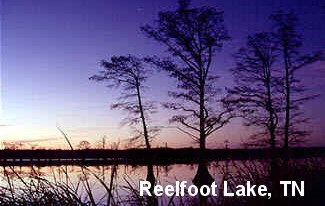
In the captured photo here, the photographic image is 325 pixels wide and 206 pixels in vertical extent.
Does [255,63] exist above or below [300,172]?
above

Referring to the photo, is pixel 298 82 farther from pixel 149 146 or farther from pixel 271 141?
pixel 149 146

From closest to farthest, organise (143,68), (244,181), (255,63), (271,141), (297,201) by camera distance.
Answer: (244,181) < (297,201) < (271,141) < (255,63) < (143,68)

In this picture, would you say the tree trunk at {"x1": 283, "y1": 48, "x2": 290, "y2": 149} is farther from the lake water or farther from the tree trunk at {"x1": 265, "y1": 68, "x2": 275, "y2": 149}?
the lake water

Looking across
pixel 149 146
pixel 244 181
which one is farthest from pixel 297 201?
pixel 149 146

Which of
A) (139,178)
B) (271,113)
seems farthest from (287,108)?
(139,178)

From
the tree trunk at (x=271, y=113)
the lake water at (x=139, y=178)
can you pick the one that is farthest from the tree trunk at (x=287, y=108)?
the lake water at (x=139, y=178)

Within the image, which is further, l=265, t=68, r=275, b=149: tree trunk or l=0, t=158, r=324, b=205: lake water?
l=265, t=68, r=275, b=149: tree trunk

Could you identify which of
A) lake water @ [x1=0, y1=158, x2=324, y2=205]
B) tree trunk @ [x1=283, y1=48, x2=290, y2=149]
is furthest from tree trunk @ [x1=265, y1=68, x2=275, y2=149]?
lake water @ [x1=0, y1=158, x2=324, y2=205]

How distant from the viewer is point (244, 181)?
22.5 ft

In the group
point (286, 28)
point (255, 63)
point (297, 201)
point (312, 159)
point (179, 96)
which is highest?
point (286, 28)

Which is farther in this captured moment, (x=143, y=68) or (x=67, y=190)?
(x=143, y=68)

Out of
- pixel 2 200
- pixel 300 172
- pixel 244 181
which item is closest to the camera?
pixel 2 200

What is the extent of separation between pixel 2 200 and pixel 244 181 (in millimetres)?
3616

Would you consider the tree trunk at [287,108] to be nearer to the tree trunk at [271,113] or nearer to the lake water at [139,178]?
the tree trunk at [271,113]
